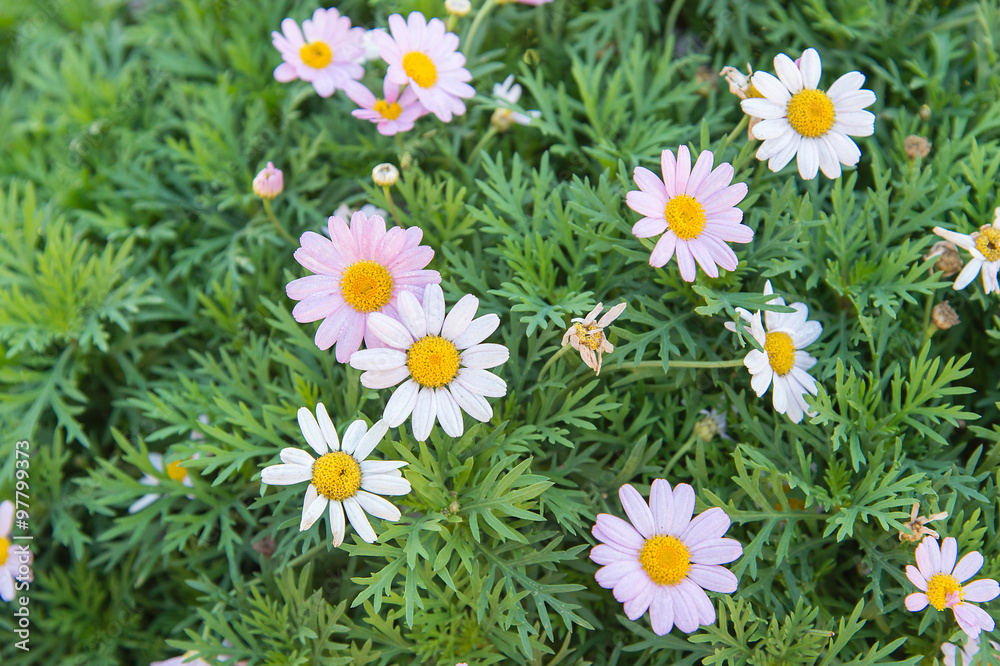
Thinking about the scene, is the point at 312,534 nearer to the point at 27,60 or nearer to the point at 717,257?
the point at 717,257

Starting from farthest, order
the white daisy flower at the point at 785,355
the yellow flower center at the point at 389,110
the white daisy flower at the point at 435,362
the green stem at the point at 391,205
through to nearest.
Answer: the yellow flower center at the point at 389,110 < the green stem at the point at 391,205 < the white daisy flower at the point at 785,355 < the white daisy flower at the point at 435,362

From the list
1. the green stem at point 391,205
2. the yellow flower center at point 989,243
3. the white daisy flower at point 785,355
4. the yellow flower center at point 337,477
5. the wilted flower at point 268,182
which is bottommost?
the yellow flower center at point 337,477

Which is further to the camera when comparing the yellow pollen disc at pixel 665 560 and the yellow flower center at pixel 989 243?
the yellow flower center at pixel 989 243

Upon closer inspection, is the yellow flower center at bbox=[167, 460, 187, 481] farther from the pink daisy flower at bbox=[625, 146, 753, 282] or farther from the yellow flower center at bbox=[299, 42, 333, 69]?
the pink daisy flower at bbox=[625, 146, 753, 282]

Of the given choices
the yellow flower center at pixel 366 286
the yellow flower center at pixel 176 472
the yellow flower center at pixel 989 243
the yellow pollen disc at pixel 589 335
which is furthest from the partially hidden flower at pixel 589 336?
the yellow flower center at pixel 176 472

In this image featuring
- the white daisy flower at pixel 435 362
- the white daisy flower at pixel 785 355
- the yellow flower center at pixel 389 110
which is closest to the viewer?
the white daisy flower at pixel 435 362

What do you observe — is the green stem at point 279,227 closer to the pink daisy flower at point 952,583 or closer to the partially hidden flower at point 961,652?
the pink daisy flower at point 952,583
